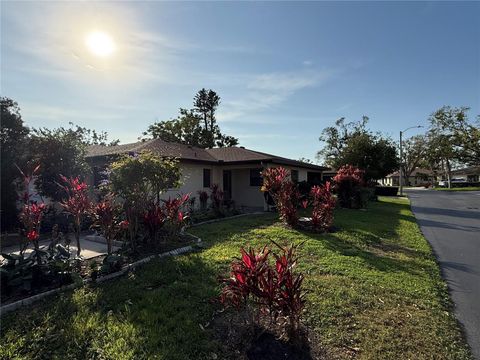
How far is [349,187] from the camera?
16.7 m

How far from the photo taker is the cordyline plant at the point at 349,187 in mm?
16422

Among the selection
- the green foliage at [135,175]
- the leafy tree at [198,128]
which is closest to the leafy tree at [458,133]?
the leafy tree at [198,128]

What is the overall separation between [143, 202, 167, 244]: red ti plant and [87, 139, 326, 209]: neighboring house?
678 centimetres

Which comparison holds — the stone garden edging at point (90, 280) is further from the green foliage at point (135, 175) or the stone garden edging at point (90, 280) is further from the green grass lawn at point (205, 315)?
the green foliage at point (135, 175)

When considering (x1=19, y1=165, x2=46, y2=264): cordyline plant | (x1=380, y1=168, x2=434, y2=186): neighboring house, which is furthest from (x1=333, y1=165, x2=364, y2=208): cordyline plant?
(x1=380, y1=168, x2=434, y2=186): neighboring house

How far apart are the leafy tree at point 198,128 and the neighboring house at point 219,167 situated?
17.3m

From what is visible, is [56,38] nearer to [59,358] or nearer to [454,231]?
[59,358]

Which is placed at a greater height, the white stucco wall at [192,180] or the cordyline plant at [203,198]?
the white stucco wall at [192,180]

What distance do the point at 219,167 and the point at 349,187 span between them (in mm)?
7394

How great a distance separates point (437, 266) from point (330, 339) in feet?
14.1

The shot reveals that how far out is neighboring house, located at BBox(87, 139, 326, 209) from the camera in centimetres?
1443

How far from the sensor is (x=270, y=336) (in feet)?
10.9

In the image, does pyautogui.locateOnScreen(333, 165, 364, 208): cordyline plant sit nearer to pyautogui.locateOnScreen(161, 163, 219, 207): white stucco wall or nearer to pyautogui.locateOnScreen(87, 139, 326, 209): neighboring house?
pyautogui.locateOnScreen(87, 139, 326, 209): neighboring house

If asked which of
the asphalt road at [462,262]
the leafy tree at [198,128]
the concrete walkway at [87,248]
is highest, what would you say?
the leafy tree at [198,128]
